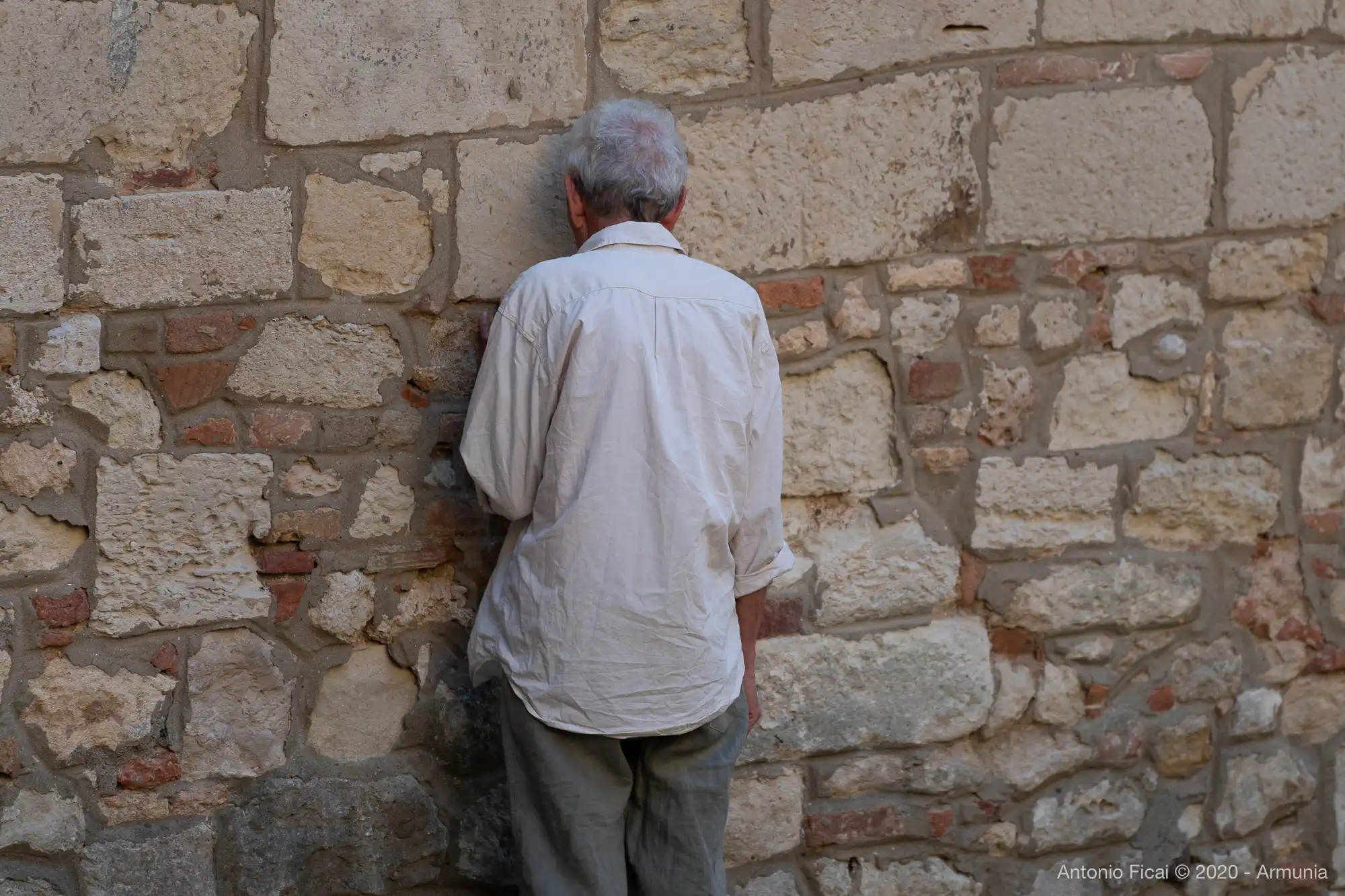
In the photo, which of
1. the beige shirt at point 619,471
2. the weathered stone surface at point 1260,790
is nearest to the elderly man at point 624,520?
the beige shirt at point 619,471

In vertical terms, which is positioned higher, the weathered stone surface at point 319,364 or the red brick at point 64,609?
the weathered stone surface at point 319,364

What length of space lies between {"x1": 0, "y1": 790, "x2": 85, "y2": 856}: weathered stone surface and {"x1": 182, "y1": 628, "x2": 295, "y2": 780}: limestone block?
20 cm

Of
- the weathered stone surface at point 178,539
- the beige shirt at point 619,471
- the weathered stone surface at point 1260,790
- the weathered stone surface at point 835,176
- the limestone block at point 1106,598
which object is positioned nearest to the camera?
the beige shirt at point 619,471

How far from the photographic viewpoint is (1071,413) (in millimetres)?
2875

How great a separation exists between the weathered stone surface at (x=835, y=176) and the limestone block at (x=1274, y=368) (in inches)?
28.7

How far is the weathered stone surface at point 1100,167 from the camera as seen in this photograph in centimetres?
279

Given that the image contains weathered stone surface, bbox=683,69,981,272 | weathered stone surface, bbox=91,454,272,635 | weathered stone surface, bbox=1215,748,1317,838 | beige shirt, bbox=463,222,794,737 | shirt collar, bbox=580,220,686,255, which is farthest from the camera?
weathered stone surface, bbox=1215,748,1317,838

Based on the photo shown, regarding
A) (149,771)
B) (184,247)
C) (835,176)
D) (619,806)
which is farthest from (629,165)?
(149,771)

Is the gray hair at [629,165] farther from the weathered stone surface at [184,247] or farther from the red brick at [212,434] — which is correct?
the red brick at [212,434]

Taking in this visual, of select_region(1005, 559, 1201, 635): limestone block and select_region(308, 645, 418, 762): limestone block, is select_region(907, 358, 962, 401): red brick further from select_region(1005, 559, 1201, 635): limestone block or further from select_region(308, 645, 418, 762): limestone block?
select_region(308, 645, 418, 762): limestone block

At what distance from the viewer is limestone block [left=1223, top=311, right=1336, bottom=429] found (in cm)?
297

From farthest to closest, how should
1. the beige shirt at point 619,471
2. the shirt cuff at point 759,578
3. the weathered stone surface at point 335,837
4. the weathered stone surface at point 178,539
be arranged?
→ 1. the weathered stone surface at point 335,837
2. the weathered stone surface at point 178,539
3. the shirt cuff at point 759,578
4. the beige shirt at point 619,471

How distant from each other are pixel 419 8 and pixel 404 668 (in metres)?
1.26

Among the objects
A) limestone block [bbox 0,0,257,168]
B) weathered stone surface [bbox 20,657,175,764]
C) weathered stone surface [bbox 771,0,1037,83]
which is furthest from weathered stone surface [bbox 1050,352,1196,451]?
weathered stone surface [bbox 20,657,175,764]
